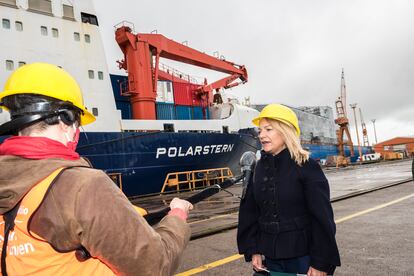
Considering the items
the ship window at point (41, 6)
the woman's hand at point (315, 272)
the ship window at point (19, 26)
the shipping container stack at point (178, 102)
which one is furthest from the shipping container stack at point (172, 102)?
the woman's hand at point (315, 272)

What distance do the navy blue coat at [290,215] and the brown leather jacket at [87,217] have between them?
4.62 feet

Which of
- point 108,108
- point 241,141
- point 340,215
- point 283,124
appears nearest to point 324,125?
point 241,141

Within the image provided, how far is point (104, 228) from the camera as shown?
1.17m

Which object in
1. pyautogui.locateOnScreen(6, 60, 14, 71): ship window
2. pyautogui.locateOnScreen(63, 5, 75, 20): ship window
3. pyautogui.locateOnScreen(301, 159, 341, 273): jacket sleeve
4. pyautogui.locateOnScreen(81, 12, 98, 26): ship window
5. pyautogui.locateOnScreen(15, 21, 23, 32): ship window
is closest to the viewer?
pyautogui.locateOnScreen(301, 159, 341, 273): jacket sleeve

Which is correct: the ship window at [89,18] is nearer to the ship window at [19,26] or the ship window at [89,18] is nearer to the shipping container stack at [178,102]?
the ship window at [19,26]

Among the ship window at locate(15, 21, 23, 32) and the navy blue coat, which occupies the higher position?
the ship window at locate(15, 21, 23, 32)

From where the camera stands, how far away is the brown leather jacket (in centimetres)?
117

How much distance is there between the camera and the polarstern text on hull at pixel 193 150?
1697 cm

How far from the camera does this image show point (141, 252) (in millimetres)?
1203

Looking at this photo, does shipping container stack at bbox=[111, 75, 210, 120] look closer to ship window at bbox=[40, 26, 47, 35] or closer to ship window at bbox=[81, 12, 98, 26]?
ship window at bbox=[81, 12, 98, 26]

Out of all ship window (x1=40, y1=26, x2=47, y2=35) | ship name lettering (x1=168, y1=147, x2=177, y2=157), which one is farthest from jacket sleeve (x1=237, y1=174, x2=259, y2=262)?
ship window (x1=40, y1=26, x2=47, y2=35)

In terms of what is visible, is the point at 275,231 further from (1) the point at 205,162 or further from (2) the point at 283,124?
(1) the point at 205,162

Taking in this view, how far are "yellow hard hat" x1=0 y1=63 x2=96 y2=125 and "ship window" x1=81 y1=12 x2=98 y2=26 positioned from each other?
16.7 metres

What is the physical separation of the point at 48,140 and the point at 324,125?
289ft
